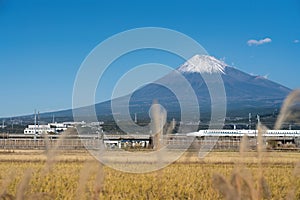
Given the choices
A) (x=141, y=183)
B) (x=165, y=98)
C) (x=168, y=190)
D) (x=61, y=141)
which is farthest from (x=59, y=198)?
(x=165, y=98)

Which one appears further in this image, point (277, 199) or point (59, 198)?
point (277, 199)

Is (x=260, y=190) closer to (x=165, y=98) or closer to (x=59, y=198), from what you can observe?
(x=59, y=198)

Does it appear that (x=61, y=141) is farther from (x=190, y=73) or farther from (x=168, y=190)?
(x=190, y=73)

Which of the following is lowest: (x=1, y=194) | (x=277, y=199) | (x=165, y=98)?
(x=277, y=199)

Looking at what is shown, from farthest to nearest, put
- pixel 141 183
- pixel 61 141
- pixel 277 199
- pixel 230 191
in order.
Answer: pixel 141 183 → pixel 277 199 → pixel 61 141 → pixel 230 191

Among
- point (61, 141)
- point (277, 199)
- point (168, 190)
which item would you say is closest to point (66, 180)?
point (168, 190)

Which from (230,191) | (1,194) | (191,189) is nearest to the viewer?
(230,191)

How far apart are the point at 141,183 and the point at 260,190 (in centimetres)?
1055

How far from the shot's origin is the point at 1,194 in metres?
1.32

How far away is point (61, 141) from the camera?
142 cm

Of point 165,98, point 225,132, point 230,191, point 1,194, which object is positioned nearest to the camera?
point 230,191

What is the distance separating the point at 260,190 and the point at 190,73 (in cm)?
18507

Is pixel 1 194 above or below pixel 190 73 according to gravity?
below

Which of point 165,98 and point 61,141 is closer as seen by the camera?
point 61,141
